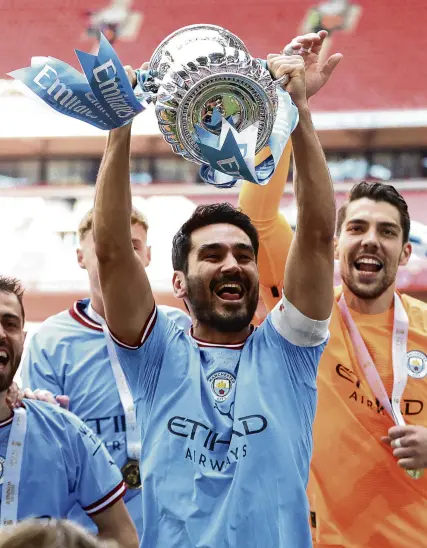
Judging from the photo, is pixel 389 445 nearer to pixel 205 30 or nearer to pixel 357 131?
pixel 205 30

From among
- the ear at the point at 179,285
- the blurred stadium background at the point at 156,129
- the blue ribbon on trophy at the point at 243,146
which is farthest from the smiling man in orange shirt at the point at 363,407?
the blurred stadium background at the point at 156,129

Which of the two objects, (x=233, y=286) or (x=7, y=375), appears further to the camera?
(x=7, y=375)

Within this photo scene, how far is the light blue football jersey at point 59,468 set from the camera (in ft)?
7.58

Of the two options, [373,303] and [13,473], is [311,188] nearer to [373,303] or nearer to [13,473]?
[13,473]

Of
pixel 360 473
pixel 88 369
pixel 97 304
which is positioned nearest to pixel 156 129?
pixel 97 304

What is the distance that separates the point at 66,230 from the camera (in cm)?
564

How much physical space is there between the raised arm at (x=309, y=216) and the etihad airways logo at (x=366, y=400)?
869 millimetres

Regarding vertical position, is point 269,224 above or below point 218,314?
above

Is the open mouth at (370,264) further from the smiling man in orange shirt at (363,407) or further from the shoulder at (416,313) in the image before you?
the shoulder at (416,313)

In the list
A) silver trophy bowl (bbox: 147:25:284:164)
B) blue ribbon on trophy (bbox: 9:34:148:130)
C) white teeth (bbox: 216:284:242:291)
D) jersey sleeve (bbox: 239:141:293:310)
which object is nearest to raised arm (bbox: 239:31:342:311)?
jersey sleeve (bbox: 239:141:293:310)

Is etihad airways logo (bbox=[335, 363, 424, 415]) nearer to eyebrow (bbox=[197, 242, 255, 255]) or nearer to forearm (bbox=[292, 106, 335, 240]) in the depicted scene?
eyebrow (bbox=[197, 242, 255, 255])

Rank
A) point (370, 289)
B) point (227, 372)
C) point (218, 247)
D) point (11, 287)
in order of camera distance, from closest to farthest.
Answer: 1. point (227, 372)
2. point (218, 247)
3. point (11, 287)
4. point (370, 289)

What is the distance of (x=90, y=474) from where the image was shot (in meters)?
2.40

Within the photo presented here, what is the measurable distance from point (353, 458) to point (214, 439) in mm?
974
